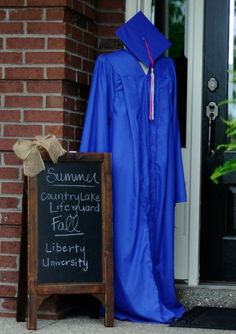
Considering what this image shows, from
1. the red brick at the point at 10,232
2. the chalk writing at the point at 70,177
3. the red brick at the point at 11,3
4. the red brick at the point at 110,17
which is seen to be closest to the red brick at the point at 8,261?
the red brick at the point at 10,232

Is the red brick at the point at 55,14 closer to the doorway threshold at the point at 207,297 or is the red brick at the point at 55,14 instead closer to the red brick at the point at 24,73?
the red brick at the point at 24,73

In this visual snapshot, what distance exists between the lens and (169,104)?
20.0ft

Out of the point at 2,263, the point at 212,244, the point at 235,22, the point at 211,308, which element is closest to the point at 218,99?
the point at 235,22

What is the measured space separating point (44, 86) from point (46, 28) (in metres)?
0.37

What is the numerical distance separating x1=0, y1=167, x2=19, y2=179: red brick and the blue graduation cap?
42.1 inches

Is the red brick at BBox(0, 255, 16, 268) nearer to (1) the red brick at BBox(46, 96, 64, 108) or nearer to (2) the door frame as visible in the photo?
(1) the red brick at BBox(46, 96, 64, 108)

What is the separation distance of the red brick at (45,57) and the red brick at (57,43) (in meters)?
0.04

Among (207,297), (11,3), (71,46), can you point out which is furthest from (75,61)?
(207,297)

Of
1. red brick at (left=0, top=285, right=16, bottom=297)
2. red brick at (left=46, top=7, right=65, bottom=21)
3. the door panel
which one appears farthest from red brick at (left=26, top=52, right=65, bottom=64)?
red brick at (left=0, top=285, right=16, bottom=297)

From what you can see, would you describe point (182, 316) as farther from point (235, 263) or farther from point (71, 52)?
point (71, 52)

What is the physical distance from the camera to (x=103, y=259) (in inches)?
227

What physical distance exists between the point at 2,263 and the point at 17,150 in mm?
823

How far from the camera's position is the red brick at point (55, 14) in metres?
5.96

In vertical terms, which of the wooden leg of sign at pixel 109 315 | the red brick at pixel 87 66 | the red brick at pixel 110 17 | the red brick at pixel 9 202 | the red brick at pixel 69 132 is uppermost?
the red brick at pixel 110 17
